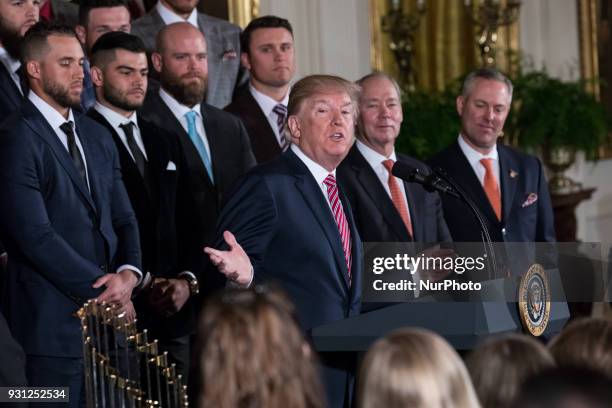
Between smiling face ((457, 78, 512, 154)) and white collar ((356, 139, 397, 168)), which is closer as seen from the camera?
white collar ((356, 139, 397, 168))

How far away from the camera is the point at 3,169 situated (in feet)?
14.8

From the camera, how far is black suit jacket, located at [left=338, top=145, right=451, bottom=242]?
5.15 m

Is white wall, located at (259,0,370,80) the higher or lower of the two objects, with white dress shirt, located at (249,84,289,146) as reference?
higher

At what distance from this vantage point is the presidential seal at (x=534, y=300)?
397cm

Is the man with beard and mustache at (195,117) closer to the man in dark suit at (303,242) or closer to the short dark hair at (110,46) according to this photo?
the short dark hair at (110,46)

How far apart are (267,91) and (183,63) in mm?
575

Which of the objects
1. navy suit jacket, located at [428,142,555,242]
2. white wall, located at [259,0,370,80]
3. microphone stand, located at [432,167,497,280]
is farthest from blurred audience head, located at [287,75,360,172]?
white wall, located at [259,0,370,80]

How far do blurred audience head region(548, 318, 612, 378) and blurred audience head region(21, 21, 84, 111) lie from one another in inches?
106

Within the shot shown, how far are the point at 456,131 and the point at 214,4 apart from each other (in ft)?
6.73

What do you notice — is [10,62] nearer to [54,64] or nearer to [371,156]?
[54,64]

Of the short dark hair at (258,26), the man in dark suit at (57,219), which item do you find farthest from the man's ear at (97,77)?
the short dark hair at (258,26)

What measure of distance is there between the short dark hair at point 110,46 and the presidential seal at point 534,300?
222 cm

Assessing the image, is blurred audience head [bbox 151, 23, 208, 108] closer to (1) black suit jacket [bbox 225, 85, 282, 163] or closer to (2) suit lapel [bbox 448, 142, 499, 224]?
(1) black suit jacket [bbox 225, 85, 282, 163]

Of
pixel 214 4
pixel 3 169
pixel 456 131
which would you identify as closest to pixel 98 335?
pixel 3 169
